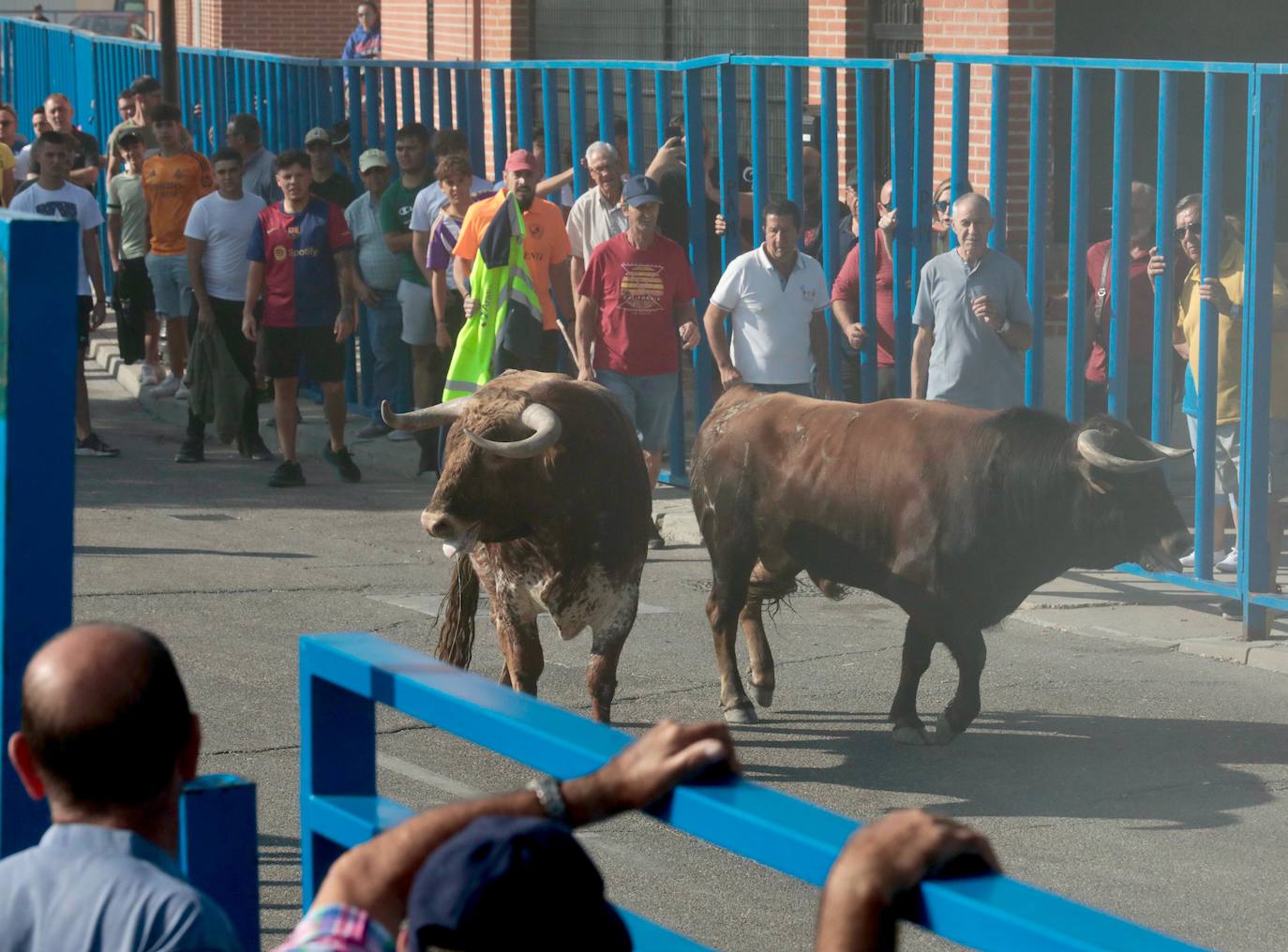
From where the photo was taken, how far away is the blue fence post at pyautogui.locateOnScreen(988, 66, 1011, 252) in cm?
1009

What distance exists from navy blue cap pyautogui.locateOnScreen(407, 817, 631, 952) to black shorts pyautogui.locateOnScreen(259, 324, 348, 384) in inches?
432

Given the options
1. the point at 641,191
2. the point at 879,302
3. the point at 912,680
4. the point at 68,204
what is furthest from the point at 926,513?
the point at 68,204

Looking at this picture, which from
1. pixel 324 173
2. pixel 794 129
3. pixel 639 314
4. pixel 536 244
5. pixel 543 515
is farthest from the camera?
pixel 324 173

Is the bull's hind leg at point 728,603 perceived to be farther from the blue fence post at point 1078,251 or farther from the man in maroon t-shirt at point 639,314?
the blue fence post at point 1078,251

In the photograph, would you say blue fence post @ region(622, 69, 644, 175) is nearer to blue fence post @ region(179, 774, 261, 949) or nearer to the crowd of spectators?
blue fence post @ region(179, 774, 261, 949)

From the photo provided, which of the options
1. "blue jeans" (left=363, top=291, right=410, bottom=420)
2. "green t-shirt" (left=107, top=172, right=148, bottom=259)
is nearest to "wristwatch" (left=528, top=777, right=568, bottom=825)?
"blue jeans" (left=363, top=291, right=410, bottom=420)

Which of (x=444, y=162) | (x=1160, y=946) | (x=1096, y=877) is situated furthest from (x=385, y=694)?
(x=444, y=162)

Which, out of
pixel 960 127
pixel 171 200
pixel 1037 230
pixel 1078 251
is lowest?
pixel 1078 251

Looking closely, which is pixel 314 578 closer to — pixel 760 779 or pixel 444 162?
pixel 444 162

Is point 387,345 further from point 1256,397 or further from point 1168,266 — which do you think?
point 1256,397

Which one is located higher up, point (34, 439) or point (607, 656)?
point (34, 439)

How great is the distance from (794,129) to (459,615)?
4.47 m

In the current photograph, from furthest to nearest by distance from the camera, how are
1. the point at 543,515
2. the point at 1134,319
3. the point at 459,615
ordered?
the point at 1134,319 → the point at 459,615 → the point at 543,515

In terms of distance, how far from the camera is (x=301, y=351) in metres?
12.7
